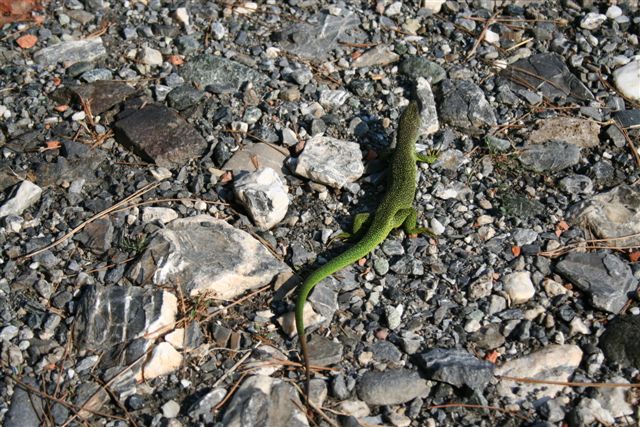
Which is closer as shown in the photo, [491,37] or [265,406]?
[265,406]

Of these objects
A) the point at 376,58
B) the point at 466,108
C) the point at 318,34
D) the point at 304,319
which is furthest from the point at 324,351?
the point at 318,34

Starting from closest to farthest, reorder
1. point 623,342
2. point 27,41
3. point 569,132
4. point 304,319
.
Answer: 1. point 623,342
2. point 304,319
3. point 569,132
4. point 27,41

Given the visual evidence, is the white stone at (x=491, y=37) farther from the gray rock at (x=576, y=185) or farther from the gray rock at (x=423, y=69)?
the gray rock at (x=576, y=185)

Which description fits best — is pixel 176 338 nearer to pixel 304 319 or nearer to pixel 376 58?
pixel 304 319

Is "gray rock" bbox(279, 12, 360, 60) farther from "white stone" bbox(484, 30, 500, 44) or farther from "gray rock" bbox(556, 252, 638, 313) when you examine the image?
"gray rock" bbox(556, 252, 638, 313)

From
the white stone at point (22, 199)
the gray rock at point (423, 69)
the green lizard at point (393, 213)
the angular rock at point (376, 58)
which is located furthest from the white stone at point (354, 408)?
the angular rock at point (376, 58)

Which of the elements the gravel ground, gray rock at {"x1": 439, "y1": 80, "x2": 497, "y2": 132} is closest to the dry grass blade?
the gravel ground

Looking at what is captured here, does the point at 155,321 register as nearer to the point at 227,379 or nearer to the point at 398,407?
the point at 227,379
